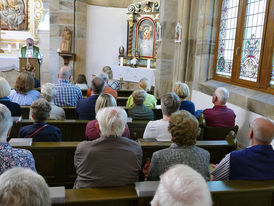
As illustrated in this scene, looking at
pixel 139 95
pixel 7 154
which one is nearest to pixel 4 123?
pixel 7 154

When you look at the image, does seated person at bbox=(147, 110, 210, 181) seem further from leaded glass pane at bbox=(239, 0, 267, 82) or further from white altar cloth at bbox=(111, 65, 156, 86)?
white altar cloth at bbox=(111, 65, 156, 86)

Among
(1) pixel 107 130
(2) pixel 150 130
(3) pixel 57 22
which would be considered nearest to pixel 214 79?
(2) pixel 150 130

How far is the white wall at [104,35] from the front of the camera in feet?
34.1

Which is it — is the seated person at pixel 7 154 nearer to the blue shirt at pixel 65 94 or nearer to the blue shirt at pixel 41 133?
the blue shirt at pixel 41 133

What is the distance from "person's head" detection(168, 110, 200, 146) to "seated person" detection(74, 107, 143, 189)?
30 centimetres

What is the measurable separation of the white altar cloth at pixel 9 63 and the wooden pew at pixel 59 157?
8237 mm

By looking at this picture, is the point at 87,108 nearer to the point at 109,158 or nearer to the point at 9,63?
the point at 109,158

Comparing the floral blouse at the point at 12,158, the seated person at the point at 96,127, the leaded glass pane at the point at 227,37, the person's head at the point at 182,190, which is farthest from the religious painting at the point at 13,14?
the person's head at the point at 182,190

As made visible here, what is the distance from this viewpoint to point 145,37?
10148 mm

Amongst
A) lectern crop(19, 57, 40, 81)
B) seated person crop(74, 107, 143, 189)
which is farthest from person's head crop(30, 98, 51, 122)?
lectern crop(19, 57, 40, 81)

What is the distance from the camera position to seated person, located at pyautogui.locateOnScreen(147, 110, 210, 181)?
6.34 ft

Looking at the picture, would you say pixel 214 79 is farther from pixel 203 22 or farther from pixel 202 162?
pixel 202 162

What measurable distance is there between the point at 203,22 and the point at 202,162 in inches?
178

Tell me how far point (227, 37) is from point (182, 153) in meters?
4.11
